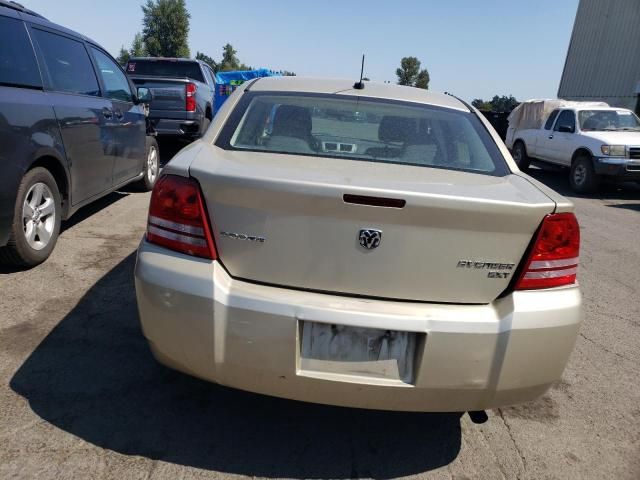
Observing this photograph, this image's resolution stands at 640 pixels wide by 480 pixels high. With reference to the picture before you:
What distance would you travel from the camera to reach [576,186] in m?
11.1

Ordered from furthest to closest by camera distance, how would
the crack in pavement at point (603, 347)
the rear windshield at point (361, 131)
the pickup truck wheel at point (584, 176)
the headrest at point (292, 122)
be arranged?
1. the pickup truck wheel at point (584, 176)
2. the crack in pavement at point (603, 347)
3. the headrest at point (292, 122)
4. the rear windshield at point (361, 131)

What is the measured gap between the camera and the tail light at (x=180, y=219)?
2010 millimetres

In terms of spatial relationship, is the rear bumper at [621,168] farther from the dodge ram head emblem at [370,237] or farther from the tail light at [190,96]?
the dodge ram head emblem at [370,237]

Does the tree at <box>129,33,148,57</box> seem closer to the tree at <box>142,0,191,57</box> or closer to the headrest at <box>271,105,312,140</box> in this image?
the tree at <box>142,0,191,57</box>

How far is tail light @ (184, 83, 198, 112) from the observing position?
913 cm

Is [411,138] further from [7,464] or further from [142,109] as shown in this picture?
→ [142,109]

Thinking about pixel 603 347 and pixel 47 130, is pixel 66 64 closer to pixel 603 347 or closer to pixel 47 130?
pixel 47 130

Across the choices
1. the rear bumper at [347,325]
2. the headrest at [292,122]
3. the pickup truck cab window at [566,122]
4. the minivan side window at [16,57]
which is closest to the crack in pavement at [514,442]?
the rear bumper at [347,325]

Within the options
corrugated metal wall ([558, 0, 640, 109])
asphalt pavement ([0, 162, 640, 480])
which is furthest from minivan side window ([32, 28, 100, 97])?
corrugated metal wall ([558, 0, 640, 109])

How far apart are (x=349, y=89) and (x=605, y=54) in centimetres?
2591

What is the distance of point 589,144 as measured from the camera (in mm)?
10703

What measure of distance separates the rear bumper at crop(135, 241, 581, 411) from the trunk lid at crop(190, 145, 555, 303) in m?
0.07

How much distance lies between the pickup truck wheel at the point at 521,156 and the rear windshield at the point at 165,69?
8.59m

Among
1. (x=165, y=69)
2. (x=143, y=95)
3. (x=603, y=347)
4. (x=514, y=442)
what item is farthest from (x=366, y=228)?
(x=165, y=69)
